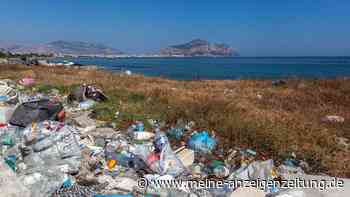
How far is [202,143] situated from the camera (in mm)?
4410

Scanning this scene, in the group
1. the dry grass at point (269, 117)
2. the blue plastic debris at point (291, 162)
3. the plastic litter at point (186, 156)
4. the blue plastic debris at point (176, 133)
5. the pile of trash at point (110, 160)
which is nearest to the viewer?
the pile of trash at point (110, 160)

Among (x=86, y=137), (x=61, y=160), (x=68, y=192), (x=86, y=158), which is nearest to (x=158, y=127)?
(x=86, y=137)

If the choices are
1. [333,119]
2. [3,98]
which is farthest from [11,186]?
[333,119]

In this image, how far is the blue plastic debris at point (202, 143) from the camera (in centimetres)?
436

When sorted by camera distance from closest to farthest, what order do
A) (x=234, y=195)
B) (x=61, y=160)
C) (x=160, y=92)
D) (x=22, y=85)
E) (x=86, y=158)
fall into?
(x=234, y=195) < (x=61, y=160) < (x=86, y=158) < (x=160, y=92) < (x=22, y=85)

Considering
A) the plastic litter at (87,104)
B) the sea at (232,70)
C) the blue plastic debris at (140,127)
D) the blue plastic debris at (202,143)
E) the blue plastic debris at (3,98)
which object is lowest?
the sea at (232,70)

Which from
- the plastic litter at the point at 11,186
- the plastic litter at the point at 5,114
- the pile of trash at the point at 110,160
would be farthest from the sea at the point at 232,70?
the plastic litter at the point at 11,186

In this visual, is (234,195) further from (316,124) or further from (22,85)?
(22,85)

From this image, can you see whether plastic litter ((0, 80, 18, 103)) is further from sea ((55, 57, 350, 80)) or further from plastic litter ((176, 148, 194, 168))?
sea ((55, 57, 350, 80))

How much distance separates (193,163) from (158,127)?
1.26 meters

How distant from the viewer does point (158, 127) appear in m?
5.15

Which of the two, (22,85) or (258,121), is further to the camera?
(22,85)

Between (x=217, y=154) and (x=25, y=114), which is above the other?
(x=25, y=114)

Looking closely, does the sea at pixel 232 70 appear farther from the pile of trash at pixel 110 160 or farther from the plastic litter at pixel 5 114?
the plastic litter at pixel 5 114
